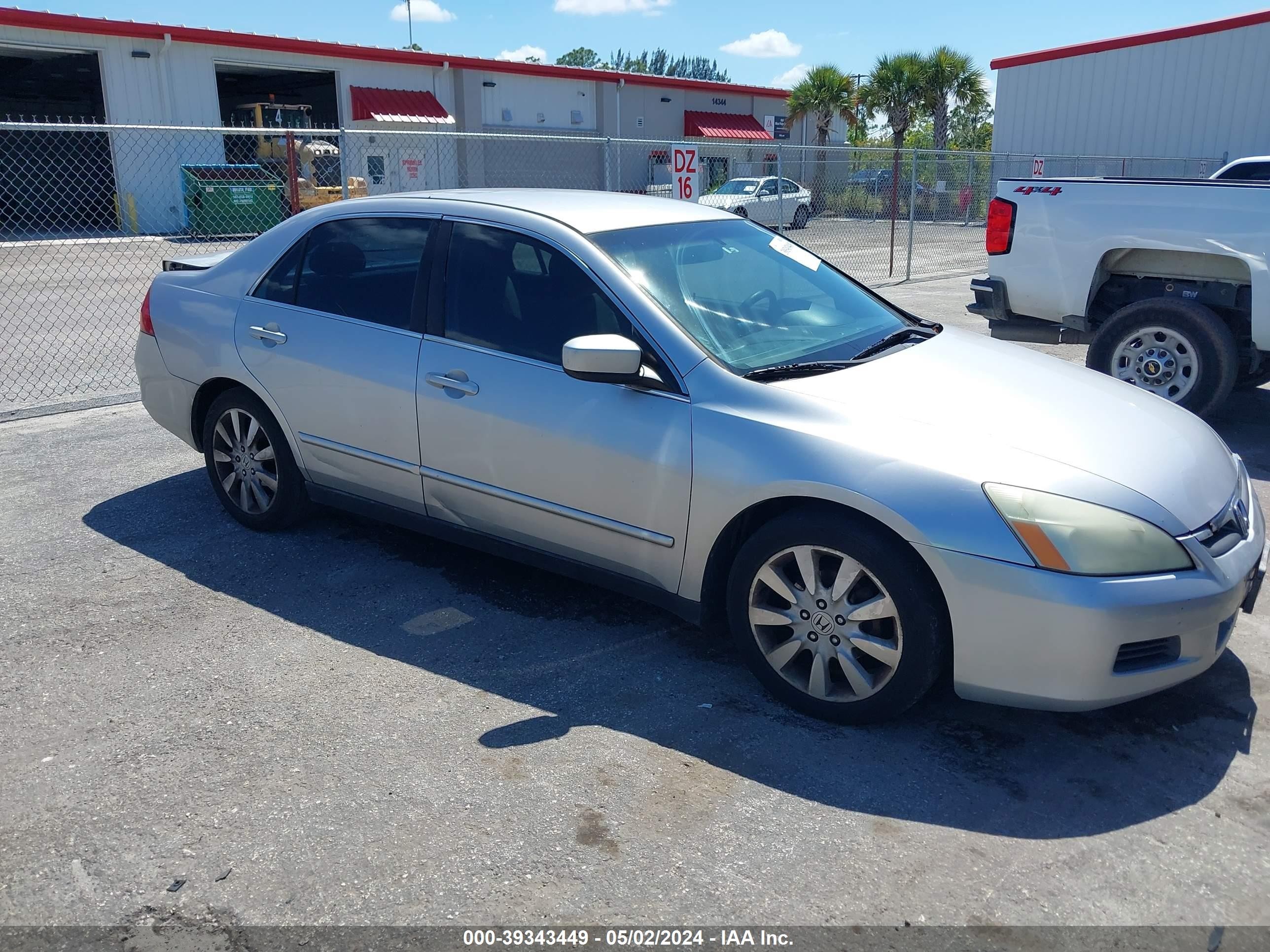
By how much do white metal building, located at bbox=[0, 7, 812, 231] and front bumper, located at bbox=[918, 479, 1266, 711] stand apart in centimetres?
1837

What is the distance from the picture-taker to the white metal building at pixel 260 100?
2609 centimetres

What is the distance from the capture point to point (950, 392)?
3709mm

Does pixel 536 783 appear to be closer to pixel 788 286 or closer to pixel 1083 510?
pixel 1083 510

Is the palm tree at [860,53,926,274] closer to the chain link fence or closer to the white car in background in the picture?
the chain link fence

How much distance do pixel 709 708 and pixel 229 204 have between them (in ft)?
75.0

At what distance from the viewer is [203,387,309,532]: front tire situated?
4984 mm

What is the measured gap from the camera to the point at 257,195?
2331 cm

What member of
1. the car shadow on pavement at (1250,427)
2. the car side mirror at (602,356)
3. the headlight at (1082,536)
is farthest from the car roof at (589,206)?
the car shadow on pavement at (1250,427)

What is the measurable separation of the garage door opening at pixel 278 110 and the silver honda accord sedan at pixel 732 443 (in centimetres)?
2120

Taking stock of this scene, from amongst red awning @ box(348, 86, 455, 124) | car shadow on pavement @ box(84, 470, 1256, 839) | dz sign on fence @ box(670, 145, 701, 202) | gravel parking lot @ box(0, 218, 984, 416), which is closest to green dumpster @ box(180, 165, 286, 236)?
gravel parking lot @ box(0, 218, 984, 416)

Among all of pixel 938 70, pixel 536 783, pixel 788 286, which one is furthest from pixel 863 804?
pixel 938 70

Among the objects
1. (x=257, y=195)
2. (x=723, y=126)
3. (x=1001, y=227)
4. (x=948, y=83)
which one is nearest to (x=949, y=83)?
(x=948, y=83)

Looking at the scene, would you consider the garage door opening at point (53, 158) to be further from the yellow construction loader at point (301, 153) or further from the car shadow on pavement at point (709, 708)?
the car shadow on pavement at point (709, 708)

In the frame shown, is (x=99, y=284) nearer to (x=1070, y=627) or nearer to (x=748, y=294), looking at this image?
(x=748, y=294)
